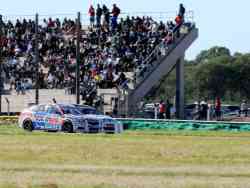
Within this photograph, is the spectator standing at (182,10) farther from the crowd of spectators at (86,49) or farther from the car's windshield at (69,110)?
the car's windshield at (69,110)

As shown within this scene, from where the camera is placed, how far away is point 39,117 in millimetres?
45000

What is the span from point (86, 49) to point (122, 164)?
130 feet

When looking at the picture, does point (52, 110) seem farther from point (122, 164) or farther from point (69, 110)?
point (122, 164)

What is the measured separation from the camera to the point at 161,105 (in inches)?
2303

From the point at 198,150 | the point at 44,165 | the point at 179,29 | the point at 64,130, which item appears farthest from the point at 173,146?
the point at 179,29

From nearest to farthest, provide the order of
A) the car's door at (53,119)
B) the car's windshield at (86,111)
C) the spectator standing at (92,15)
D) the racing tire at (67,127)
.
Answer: the racing tire at (67,127) < the car's door at (53,119) < the car's windshield at (86,111) < the spectator standing at (92,15)

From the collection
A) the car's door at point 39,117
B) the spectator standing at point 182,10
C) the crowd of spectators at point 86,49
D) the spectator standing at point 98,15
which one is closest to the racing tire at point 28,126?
the car's door at point 39,117

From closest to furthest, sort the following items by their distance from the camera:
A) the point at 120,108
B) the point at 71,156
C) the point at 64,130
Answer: the point at 71,156, the point at 64,130, the point at 120,108

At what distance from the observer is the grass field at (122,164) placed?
1892 cm

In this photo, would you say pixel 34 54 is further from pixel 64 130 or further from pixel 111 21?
pixel 64 130

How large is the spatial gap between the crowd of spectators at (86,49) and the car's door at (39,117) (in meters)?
13.4

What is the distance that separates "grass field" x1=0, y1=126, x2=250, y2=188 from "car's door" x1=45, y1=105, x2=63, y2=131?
29.9ft

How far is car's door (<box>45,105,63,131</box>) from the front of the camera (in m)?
44.1

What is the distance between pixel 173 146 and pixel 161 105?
88.6 ft
